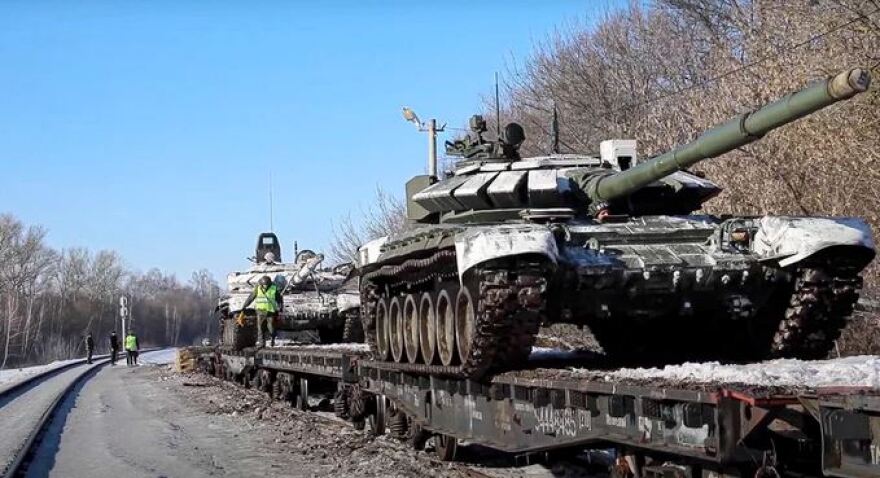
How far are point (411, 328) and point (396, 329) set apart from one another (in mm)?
688

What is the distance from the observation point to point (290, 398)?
19250mm

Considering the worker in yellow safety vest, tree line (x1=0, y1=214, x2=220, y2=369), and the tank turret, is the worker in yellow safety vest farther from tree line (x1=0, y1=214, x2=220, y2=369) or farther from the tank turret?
tree line (x1=0, y1=214, x2=220, y2=369)

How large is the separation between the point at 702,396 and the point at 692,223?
4.00 metres

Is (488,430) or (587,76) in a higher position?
(587,76)

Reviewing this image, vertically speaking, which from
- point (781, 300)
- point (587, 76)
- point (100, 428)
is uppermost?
point (587, 76)

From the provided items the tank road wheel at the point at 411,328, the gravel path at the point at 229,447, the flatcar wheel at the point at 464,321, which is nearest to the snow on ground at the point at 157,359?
the gravel path at the point at 229,447

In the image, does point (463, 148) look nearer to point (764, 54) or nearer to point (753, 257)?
point (753, 257)

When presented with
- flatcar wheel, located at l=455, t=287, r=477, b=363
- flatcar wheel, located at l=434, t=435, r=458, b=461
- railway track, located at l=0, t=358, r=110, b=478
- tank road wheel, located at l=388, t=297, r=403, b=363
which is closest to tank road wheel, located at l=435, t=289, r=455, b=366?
A: flatcar wheel, located at l=455, t=287, r=477, b=363

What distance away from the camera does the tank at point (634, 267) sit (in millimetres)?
8586

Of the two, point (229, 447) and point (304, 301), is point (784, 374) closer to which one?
point (229, 447)

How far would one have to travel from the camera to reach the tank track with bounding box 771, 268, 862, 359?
9008mm

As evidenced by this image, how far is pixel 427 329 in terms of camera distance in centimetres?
1095

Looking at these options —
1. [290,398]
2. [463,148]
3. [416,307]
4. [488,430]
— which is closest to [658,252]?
[488,430]

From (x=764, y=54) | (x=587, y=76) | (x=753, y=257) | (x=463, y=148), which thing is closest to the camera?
(x=753, y=257)
